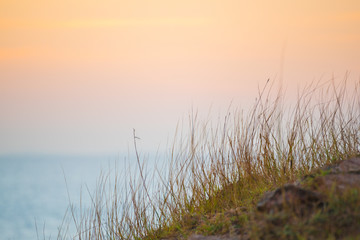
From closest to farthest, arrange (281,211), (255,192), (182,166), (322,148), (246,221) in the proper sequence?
(281,211) → (246,221) → (255,192) → (182,166) → (322,148)

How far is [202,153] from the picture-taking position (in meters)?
Answer: 4.66

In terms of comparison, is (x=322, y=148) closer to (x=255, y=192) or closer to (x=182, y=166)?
(x=255, y=192)

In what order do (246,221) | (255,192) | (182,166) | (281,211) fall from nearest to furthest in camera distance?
1. (281,211)
2. (246,221)
3. (255,192)
4. (182,166)

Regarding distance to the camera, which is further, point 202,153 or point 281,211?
point 202,153

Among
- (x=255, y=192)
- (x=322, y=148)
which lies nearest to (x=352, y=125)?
(x=322, y=148)

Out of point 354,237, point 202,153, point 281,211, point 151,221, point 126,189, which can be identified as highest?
point 202,153

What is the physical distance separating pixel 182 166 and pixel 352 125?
78.0 inches

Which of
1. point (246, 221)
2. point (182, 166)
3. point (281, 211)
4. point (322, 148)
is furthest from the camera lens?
point (322, 148)

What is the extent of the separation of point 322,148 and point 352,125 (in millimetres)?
485

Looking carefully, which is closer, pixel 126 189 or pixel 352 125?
pixel 126 189

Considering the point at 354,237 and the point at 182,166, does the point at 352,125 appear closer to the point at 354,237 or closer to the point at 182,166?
the point at 182,166

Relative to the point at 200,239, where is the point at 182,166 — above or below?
above

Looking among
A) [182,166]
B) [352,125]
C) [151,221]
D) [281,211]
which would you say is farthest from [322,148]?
[281,211]

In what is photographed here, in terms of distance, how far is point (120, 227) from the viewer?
4.19 m
